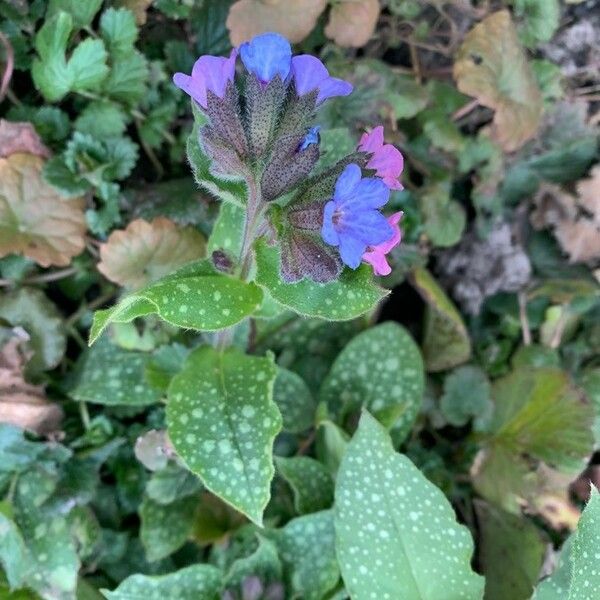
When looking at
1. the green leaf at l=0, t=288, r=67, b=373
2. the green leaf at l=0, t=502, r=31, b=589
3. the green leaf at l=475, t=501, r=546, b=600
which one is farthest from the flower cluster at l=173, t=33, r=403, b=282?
the green leaf at l=475, t=501, r=546, b=600

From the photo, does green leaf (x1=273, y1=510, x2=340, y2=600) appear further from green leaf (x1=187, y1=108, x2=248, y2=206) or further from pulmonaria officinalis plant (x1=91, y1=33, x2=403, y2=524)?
green leaf (x1=187, y1=108, x2=248, y2=206)

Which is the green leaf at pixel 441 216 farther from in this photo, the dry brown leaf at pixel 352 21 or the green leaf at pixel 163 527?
the green leaf at pixel 163 527

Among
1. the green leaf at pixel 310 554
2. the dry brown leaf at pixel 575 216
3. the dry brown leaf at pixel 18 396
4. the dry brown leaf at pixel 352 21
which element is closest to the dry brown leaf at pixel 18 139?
the dry brown leaf at pixel 18 396

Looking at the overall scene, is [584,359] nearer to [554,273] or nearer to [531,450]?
[554,273]

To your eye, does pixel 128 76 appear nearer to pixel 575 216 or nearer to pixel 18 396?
pixel 18 396

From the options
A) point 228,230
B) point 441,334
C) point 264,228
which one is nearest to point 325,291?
point 264,228
